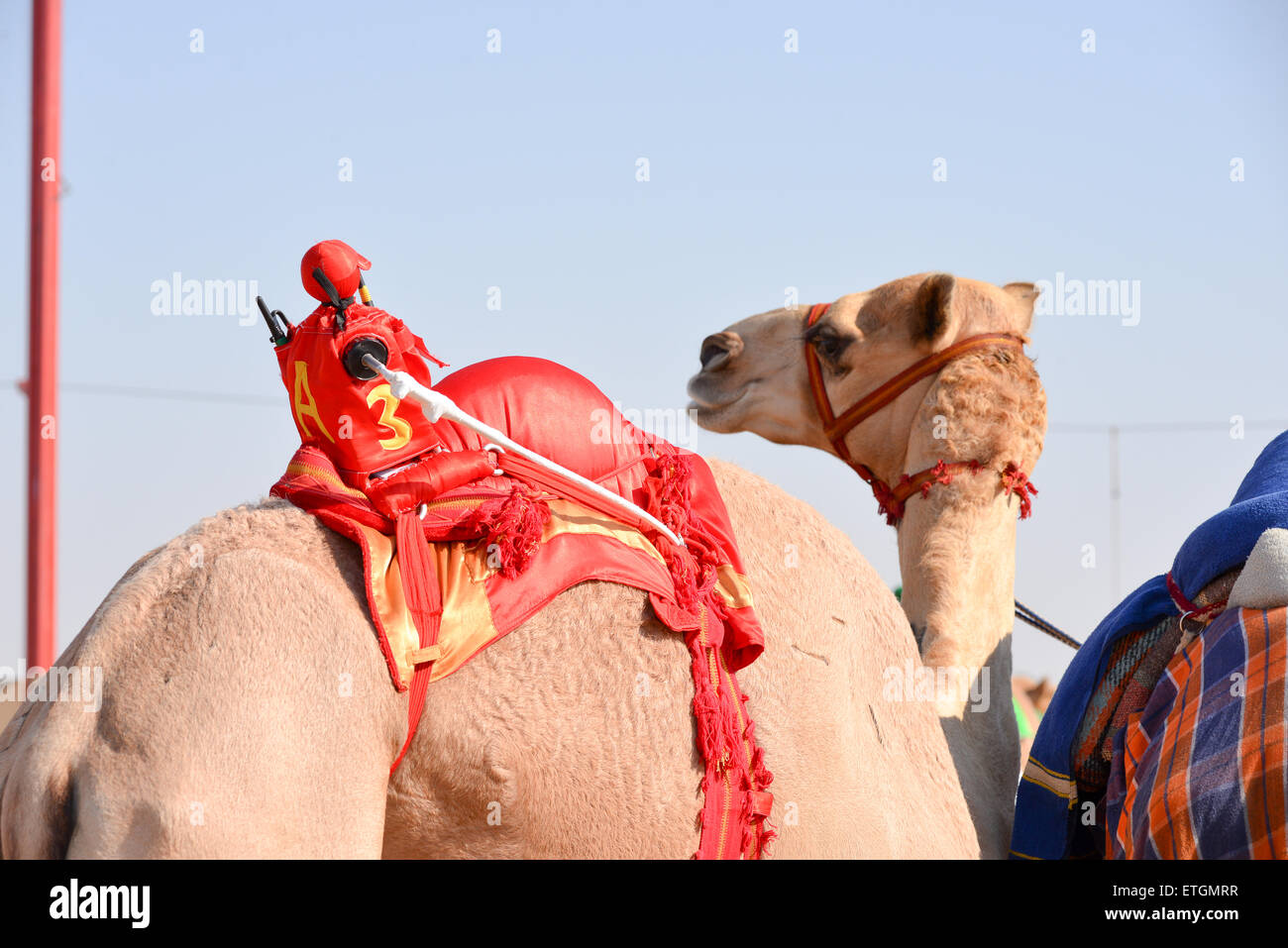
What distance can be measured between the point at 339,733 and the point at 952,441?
7.68 feet

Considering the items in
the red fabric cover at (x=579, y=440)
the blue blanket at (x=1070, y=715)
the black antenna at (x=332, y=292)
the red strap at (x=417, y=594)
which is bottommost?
the blue blanket at (x=1070, y=715)

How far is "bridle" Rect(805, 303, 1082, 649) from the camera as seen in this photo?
3715 millimetres

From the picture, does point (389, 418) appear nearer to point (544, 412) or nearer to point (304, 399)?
point (304, 399)

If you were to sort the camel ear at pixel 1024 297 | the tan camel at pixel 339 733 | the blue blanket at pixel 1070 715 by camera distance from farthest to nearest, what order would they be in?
1. the camel ear at pixel 1024 297
2. the blue blanket at pixel 1070 715
3. the tan camel at pixel 339 733

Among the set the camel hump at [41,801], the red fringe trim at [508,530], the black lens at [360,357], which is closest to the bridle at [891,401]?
the red fringe trim at [508,530]

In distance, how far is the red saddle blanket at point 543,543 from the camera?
79.6 inches

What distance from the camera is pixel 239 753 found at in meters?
1.73

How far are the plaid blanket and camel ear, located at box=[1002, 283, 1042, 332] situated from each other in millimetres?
1513

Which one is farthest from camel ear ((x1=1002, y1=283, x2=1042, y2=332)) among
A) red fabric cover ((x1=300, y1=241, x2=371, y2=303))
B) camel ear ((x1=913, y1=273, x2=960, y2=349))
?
red fabric cover ((x1=300, y1=241, x2=371, y2=303))

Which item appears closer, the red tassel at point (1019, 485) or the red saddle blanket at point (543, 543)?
the red saddle blanket at point (543, 543)

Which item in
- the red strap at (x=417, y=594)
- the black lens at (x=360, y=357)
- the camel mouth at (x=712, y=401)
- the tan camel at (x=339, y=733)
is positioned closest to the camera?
the tan camel at (x=339, y=733)

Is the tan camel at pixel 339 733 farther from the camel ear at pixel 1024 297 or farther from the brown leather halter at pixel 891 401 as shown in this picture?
the camel ear at pixel 1024 297

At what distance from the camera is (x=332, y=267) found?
216 cm
